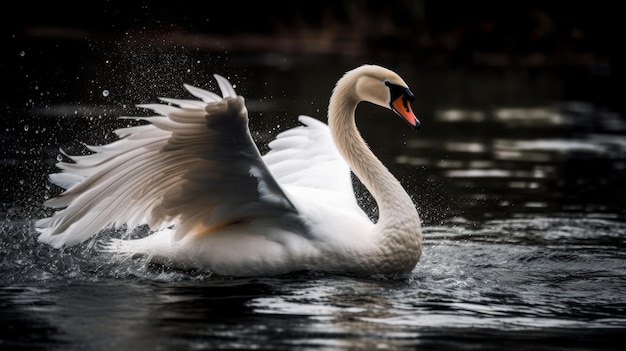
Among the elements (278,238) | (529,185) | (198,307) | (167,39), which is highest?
(167,39)

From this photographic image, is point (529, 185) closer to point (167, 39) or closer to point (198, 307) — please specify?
point (198, 307)

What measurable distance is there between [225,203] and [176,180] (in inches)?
13.0

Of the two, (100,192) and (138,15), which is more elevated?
(138,15)

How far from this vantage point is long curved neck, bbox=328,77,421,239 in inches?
278

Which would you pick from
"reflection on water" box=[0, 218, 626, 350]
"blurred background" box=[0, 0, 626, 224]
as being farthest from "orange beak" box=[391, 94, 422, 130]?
"blurred background" box=[0, 0, 626, 224]

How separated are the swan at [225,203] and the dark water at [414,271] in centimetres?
15

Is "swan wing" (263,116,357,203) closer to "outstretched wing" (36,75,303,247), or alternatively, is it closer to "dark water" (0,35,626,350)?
"dark water" (0,35,626,350)

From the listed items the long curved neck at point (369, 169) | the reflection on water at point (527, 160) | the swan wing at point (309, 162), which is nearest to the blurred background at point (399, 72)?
the reflection on water at point (527, 160)

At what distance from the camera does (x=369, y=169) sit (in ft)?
24.3

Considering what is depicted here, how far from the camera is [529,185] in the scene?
11422mm

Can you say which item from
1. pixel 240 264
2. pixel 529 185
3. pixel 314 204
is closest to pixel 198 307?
pixel 240 264

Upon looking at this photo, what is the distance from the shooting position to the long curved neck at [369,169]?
7.05 m

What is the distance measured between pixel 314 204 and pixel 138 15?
23.0 m

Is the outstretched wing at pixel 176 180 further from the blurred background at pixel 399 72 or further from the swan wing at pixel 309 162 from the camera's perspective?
the blurred background at pixel 399 72
